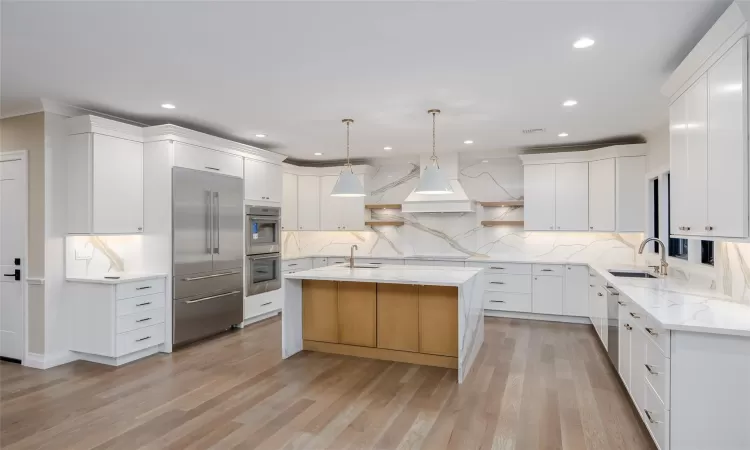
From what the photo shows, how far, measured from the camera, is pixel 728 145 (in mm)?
2199

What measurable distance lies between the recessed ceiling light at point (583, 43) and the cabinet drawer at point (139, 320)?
4406 millimetres

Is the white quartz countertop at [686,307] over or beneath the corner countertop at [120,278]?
over

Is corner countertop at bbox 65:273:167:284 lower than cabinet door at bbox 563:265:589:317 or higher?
higher

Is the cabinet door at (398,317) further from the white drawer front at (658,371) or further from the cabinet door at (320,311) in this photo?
the white drawer front at (658,371)

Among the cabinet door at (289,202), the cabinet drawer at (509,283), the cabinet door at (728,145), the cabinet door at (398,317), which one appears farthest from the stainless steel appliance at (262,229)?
the cabinet door at (728,145)

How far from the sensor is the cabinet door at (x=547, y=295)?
5.81 meters

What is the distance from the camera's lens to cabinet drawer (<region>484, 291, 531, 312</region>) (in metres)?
5.99

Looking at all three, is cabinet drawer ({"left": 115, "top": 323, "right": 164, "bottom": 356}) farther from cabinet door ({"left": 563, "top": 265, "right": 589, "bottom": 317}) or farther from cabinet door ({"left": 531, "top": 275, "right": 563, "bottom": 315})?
cabinet door ({"left": 563, "top": 265, "right": 589, "bottom": 317})

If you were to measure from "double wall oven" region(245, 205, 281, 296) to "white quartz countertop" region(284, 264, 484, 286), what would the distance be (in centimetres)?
148

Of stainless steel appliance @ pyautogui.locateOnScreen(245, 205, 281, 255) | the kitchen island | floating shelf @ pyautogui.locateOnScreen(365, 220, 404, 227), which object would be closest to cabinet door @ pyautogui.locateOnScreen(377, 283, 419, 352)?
the kitchen island

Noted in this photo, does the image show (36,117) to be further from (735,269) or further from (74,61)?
(735,269)

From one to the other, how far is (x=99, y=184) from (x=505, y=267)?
5048 millimetres

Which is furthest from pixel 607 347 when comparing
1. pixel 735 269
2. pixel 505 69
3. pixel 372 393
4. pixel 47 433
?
pixel 47 433

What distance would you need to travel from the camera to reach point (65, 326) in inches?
164
